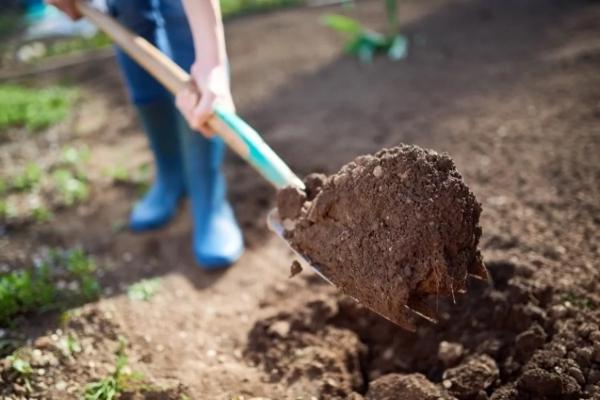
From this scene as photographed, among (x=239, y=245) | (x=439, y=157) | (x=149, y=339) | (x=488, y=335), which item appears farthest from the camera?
(x=239, y=245)

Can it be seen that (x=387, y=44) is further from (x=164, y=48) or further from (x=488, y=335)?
(x=488, y=335)

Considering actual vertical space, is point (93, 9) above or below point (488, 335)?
above

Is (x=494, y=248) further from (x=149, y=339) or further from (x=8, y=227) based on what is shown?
(x=8, y=227)

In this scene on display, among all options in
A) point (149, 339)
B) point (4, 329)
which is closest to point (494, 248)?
point (149, 339)

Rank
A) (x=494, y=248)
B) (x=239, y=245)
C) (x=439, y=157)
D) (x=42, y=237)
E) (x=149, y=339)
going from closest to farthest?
(x=439, y=157) < (x=149, y=339) < (x=494, y=248) < (x=239, y=245) < (x=42, y=237)

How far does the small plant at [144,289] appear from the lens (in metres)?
2.16

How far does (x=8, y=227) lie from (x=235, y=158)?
1.29m

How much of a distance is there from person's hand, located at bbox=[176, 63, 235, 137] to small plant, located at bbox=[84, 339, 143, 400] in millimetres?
872

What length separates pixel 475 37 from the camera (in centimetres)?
411

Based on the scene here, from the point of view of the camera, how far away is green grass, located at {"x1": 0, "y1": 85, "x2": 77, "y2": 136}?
3725mm

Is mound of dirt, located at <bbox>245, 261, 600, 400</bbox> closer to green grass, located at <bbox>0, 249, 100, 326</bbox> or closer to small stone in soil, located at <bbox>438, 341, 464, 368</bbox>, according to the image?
small stone in soil, located at <bbox>438, 341, 464, 368</bbox>

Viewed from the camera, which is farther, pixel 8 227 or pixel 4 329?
pixel 8 227

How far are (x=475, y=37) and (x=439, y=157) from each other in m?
3.11

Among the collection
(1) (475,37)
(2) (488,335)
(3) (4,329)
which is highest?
(1) (475,37)
